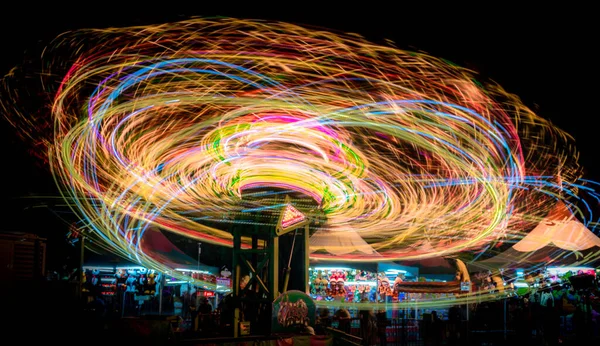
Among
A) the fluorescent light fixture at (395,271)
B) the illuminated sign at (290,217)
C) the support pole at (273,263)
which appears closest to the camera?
the support pole at (273,263)

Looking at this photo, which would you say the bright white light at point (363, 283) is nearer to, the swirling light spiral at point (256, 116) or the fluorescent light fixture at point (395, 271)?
the fluorescent light fixture at point (395, 271)

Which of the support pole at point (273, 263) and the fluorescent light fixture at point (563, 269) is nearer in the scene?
the support pole at point (273, 263)

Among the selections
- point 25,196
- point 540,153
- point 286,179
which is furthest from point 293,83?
point 540,153

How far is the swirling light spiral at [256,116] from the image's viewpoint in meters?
12.4

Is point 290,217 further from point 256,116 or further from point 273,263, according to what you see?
point 256,116

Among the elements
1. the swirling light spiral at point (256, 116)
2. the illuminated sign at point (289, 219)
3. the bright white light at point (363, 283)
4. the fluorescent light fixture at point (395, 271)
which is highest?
the swirling light spiral at point (256, 116)

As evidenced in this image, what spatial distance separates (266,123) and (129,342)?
5670 mm

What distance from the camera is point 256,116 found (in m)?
12.9

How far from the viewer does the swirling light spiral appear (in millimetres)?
12383

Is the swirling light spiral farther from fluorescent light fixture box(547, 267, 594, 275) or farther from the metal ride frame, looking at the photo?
fluorescent light fixture box(547, 267, 594, 275)

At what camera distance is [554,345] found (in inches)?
690

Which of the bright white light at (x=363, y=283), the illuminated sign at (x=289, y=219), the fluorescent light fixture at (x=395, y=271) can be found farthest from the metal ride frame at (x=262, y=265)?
the bright white light at (x=363, y=283)

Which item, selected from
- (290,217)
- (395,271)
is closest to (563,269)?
(395,271)

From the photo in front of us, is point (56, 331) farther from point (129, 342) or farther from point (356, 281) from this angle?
point (356, 281)
